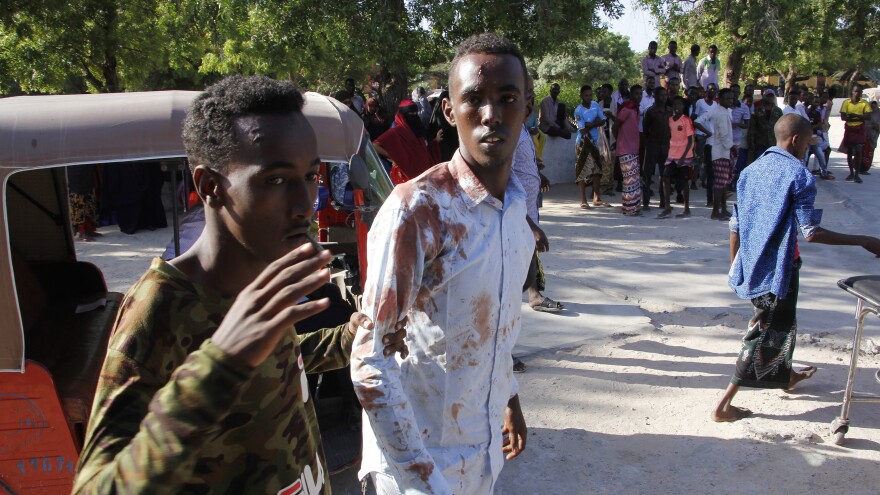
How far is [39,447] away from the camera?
293 centimetres

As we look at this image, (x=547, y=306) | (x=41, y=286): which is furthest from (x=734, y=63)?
(x=41, y=286)

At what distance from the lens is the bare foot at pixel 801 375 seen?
4.65 metres

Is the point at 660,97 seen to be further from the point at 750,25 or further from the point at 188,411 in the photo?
the point at 188,411

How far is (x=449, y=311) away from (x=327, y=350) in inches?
13.4

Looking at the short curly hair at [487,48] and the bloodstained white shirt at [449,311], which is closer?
the bloodstained white shirt at [449,311]

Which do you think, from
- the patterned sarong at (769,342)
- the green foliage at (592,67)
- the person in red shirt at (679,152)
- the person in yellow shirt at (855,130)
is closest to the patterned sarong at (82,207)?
the person in red shirt at (679,152)

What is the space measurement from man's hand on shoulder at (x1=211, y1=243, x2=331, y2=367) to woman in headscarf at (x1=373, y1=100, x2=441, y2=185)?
16.2 ft

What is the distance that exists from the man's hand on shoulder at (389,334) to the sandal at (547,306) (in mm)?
4688

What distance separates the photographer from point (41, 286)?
169 inches

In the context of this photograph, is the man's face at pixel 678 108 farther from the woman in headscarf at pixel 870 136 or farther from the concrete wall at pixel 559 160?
the woman in headscarf at pixel 870 136

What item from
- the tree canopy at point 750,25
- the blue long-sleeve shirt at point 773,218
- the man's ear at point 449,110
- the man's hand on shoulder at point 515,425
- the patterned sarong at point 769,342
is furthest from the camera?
the tree canopy at point 750,25

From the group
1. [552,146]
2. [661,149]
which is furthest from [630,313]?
[552,146]

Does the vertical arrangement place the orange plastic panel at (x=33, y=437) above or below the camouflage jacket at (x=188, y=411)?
below

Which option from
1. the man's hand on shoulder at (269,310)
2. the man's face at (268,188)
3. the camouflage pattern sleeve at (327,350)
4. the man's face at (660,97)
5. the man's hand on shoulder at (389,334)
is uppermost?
the man's face at (660,97)
